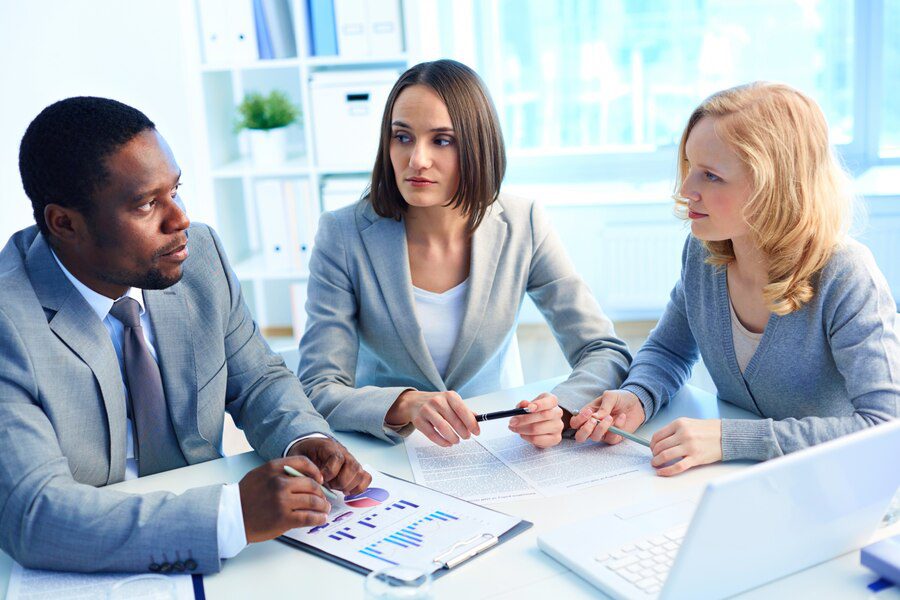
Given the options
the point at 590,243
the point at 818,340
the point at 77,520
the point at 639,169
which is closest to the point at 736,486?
the point at 818,340

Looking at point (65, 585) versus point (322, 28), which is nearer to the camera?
point (65, 585)

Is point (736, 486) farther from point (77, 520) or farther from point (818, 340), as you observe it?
point (77, 520)

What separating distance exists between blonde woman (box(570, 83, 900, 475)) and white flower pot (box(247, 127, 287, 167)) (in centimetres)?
226

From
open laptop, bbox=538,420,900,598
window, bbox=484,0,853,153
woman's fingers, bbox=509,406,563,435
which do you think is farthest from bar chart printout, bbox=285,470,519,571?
window, bbox=484,0,853,153

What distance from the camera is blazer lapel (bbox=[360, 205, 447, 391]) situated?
185cm

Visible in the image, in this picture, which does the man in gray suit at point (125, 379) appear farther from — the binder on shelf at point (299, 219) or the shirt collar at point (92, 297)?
the binder on shelf at point (299, 219)

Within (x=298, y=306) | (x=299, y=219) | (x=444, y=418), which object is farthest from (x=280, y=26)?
(x=444, y=418)

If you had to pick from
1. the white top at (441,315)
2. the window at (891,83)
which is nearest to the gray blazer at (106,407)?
the white top at (441,315)

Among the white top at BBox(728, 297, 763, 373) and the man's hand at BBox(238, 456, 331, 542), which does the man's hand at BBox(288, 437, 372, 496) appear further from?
the white top at BBox(728, 297, 763, 373)

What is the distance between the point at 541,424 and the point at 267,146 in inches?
94.4

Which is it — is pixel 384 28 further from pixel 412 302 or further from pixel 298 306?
pixel 412 302

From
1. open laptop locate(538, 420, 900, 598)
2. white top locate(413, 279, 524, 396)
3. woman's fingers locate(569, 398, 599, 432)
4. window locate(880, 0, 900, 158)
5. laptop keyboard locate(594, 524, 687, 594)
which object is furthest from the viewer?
window locate(880, 0, 900, 158)

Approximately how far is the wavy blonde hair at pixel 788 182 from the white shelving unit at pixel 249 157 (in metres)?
2.07

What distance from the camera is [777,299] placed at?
146cm
